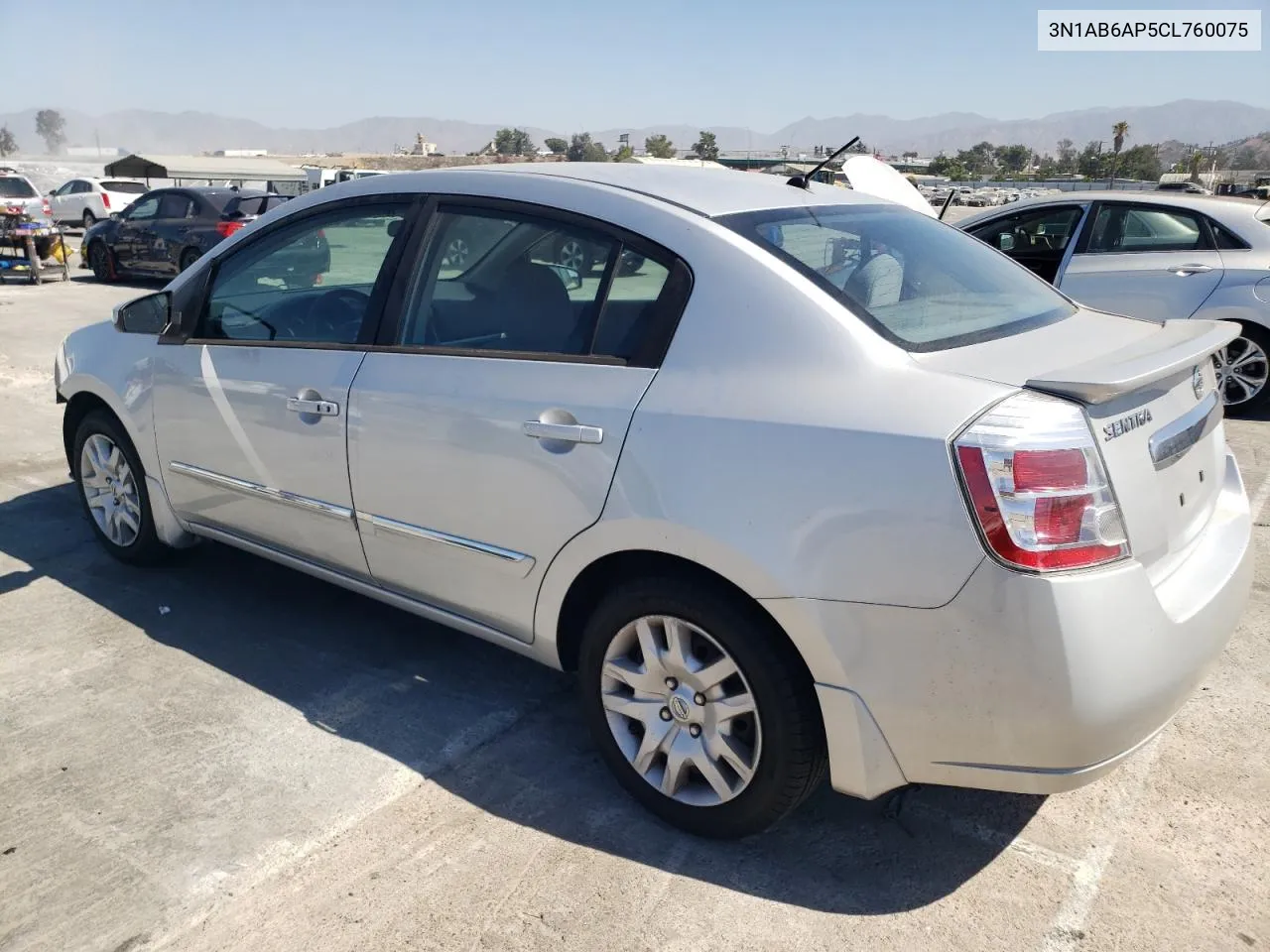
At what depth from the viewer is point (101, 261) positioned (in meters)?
16.9

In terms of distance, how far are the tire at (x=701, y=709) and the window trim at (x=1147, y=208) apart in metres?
6.51

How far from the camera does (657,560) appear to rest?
2635 millimetres

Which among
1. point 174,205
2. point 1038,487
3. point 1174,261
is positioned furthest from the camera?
point 174,205

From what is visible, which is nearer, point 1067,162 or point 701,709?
point 701,709

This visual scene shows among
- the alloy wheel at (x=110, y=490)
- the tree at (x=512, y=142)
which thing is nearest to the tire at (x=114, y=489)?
the alloy wheel at (x=110, y=490)

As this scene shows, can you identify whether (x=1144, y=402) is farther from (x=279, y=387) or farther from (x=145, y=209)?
(x=145, y=209)

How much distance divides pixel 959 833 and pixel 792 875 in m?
0.53

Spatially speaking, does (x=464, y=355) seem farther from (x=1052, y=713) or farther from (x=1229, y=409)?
(x=1229, y=409)

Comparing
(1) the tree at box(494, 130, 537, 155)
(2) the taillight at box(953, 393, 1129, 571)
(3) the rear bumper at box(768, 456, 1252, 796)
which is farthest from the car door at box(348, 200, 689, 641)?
(1) the tree at box(494, 130, 537, 155)

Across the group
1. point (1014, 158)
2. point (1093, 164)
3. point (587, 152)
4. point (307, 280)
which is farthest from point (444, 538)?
point (1014, 158)

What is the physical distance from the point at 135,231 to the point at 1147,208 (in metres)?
14.8

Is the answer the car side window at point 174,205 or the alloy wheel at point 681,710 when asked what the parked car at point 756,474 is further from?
the car side window at point 174,205

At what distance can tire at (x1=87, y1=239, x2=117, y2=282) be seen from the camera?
16.7 meters

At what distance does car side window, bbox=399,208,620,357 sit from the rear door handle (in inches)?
9.1
